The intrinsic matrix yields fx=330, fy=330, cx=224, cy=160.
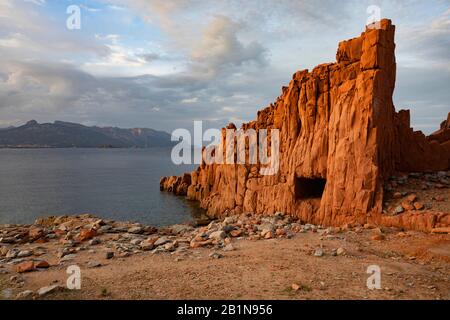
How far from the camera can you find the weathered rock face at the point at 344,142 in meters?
24.2

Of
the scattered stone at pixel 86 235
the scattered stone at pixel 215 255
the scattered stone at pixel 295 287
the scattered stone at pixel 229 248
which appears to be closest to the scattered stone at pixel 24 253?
the scattered stone at pixel 86 235

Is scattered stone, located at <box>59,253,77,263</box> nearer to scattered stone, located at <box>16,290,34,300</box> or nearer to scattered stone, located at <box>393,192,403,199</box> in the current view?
scattered stone, located at <box>16,290,34,300</box>

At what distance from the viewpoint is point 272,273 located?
14.5 metres

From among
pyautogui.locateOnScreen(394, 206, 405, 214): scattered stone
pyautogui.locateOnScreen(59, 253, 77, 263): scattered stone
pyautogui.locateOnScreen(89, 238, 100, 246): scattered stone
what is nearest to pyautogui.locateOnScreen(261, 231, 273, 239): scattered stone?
pyautogui.locateOnScreen(394, 206, 405, 214): scattered stone

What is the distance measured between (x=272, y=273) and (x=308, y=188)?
18.9 m

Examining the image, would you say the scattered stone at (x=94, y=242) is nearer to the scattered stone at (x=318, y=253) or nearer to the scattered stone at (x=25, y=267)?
the scattered stone at (x=25, y=267)

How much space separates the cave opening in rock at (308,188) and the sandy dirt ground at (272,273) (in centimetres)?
1098

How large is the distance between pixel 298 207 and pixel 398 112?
12130mm

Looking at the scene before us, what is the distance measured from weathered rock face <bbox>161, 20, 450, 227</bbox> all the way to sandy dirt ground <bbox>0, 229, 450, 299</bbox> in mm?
5392

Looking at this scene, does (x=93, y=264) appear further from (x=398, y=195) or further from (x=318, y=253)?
(x=398, y=195)

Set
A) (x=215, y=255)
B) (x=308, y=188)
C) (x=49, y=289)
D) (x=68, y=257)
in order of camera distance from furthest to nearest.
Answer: (x=308, y=188), (x=68, y=257), (x=215, y=255), (x=49, y=289)

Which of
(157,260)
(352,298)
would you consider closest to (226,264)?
(157,260)

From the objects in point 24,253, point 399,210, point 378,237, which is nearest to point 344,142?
point 399,210

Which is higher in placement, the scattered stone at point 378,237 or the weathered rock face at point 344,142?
the weathered rock face at point 344,142
